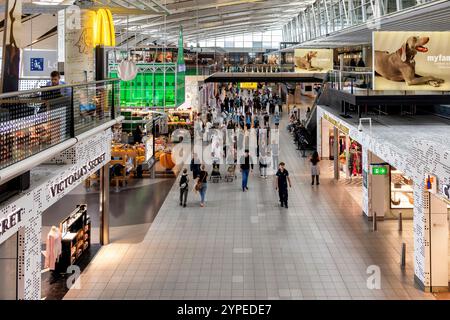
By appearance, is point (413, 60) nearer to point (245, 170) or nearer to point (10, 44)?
point (245, 170)

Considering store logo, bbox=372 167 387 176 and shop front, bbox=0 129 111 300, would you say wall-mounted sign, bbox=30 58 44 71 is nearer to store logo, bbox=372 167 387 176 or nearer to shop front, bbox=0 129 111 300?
shop front, bbox=0 129 111 300

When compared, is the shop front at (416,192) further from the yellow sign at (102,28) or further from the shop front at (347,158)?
the yellow sign at (102,28)

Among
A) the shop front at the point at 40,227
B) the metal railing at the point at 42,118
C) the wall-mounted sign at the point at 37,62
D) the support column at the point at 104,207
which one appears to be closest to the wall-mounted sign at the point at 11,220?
the shop front at the point at 40,227

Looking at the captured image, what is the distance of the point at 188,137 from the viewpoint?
28219 mm

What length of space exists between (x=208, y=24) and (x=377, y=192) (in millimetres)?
34479

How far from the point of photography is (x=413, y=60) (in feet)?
39.5

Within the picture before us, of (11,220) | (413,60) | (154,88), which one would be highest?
(154,88)

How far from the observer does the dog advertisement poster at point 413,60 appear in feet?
39.2

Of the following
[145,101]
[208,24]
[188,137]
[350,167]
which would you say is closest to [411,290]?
[350,167]

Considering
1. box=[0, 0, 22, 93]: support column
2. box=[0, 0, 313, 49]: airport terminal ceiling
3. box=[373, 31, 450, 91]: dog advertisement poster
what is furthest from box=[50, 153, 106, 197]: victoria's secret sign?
box=[373, 31, 450, 91]: dog advertisement poster

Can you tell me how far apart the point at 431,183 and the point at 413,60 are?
578cm

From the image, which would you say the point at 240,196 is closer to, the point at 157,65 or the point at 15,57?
the point at 157,65

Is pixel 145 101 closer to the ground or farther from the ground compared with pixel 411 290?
farther from the ground

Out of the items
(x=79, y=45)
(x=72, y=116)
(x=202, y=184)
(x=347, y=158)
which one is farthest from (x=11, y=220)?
(x=347, y=158)
